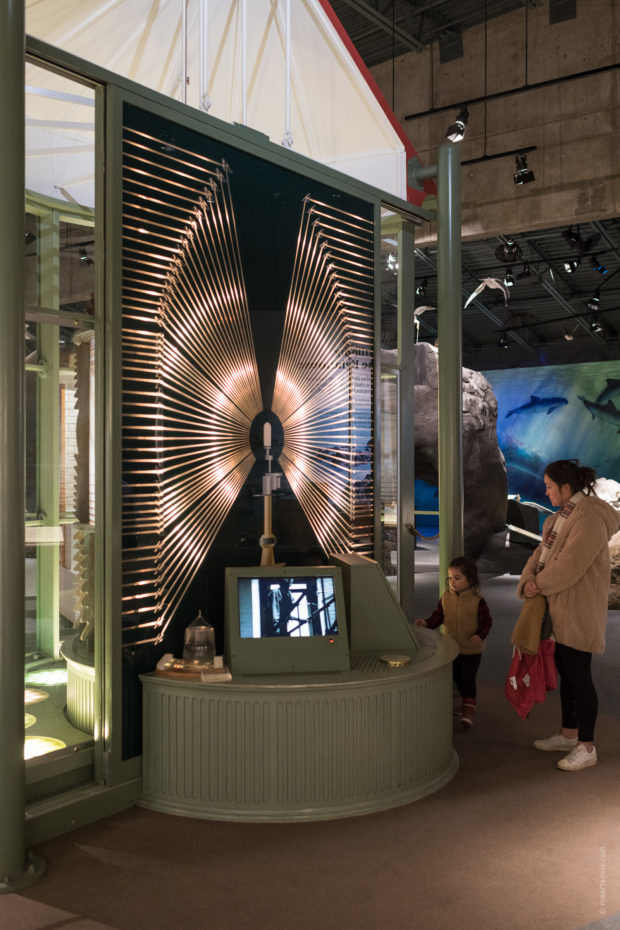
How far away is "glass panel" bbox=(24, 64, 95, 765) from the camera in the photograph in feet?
12.2

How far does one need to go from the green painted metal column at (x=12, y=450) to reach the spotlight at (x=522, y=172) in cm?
732

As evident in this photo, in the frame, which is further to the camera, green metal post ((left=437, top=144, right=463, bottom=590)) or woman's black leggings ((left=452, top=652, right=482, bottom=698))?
green metal post ((left=437, top=144, right=463, bottom=590))

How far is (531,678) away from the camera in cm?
429

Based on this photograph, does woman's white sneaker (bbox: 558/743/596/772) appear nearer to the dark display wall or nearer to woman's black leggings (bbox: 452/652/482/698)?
woman's black leggings (bbox: 452/652/482/698)

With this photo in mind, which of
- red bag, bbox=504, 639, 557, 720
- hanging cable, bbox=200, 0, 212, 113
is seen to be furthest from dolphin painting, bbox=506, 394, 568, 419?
hanging cable, bbox=200, 0, 212, 113

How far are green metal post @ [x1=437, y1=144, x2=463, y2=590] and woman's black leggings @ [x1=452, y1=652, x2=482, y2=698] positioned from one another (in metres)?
0.81

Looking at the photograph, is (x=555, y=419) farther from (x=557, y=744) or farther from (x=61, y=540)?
(x=61, y=540)

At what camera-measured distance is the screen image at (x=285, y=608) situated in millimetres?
3822

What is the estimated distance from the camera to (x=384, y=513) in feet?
17.8

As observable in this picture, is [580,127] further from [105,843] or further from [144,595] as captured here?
[105,843]

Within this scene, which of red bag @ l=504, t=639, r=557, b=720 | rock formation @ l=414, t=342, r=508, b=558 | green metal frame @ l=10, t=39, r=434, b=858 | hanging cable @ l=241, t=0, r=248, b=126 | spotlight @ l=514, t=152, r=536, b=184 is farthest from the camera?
rock formation @ l=414, t=342, r=508, b=558

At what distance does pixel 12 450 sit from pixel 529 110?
350 inches

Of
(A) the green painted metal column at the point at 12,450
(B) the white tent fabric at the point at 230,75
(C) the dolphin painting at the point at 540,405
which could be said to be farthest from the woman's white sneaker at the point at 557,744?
(C) the dolphin painting at the point at 540,405

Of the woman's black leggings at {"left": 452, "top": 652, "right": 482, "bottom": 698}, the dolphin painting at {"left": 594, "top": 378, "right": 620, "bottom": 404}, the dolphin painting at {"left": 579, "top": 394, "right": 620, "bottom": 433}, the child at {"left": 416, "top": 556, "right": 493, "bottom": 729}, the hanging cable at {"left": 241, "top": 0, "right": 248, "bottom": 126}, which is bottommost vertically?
the woman's black leggings at {"left": 452, "top": 652, "right": 482, "bottom": 698}
